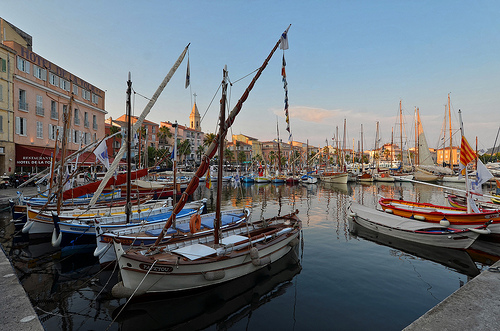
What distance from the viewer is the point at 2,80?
3222 centimetres

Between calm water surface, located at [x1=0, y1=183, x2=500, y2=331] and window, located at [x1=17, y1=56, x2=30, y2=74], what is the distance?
28.3 m

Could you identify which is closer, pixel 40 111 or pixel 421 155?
pixel 40 111

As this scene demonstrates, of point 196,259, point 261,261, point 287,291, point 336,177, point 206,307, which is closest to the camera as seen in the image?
point 206,307

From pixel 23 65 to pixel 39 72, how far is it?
8.82 feet

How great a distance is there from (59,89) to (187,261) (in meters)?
44.2

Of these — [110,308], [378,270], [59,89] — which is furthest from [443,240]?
[59,89]

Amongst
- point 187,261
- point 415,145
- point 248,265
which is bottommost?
point 248,265

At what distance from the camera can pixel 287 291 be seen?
37.8 ft

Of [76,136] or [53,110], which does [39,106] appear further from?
[76,136]

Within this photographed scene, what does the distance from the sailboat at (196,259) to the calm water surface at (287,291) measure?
68 cm

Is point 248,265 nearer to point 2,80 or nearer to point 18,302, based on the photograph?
point 18,302

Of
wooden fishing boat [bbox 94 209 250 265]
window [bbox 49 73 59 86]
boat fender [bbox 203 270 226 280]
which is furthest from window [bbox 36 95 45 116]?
boat fender [bbox 203 270 226 280]

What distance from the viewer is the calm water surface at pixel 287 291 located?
30.1 feet

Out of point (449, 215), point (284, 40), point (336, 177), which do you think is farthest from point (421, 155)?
point (284, 40)
